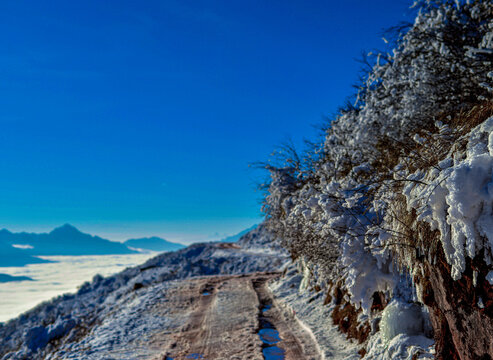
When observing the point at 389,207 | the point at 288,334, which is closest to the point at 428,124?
the point at 389,207

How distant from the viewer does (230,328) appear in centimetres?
1107

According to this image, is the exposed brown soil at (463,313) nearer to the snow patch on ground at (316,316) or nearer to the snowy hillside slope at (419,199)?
the snowy hillside slope at (419,199)

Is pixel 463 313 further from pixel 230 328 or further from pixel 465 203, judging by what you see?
pixel 230 328

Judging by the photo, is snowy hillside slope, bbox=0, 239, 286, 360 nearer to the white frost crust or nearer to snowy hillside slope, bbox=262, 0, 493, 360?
snowy hillside slope, bbox=262, 0, 493, 360

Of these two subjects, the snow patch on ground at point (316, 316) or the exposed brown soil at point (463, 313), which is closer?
the exposed brown soil at point (463, 313)

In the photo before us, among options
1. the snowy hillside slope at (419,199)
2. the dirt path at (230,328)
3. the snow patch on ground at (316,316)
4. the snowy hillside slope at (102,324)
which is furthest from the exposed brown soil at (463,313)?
the snowy hillside slope at (102,324)

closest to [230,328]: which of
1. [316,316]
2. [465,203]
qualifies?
[316,316]

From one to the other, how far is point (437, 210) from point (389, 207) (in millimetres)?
1487

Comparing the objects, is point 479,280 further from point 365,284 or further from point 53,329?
point 53,329

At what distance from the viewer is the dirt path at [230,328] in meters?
8.72

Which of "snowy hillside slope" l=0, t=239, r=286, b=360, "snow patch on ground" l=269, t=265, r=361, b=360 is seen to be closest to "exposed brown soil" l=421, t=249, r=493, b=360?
"snow patch on ground" l=269, t=265, r=361, b=360

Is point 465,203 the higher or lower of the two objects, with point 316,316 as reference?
higher

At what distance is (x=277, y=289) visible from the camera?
1623 centimetres

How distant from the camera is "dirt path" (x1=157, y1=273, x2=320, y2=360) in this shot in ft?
28.6
